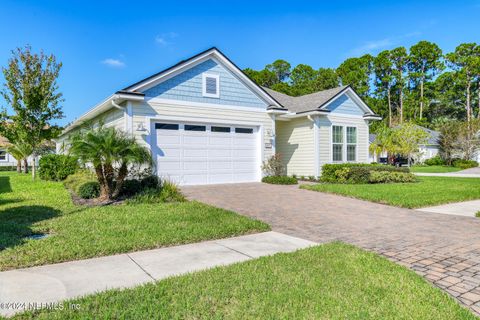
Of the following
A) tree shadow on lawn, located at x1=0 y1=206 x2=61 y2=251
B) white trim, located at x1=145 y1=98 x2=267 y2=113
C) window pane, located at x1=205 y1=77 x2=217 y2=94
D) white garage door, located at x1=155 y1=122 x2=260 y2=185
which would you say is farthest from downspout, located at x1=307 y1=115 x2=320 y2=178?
tree shadow on lawn, located at x1=0 y1=206 x2=61 y2=251

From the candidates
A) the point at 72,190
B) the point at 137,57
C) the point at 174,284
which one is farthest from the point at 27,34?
the point at 174,284

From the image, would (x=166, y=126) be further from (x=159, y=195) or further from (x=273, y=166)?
(x=273, y=166)

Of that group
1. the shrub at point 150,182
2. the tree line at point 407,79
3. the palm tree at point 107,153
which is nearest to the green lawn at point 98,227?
the palm tree at point 107,153

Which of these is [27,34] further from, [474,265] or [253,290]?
[474,265]

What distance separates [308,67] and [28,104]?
36878 mm

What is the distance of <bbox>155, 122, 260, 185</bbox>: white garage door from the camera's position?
40.4ft

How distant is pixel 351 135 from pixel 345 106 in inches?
64.8

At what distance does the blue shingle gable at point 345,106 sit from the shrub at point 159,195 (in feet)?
33.7

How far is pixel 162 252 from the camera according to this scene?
4656mm

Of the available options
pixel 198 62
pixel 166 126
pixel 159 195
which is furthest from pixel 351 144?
pixel 159 195

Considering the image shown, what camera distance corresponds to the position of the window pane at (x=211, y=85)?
43.2ft

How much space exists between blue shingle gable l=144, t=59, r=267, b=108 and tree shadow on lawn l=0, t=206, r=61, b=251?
5863mm

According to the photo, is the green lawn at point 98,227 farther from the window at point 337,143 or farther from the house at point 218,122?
the window at point 337,143

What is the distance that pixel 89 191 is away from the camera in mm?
9242
